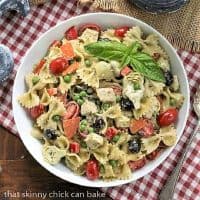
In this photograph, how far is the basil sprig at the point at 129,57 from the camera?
220 cm

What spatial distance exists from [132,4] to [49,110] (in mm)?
516

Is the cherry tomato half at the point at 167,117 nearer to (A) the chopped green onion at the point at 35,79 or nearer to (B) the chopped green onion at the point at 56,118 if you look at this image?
(B) the chopped green onion at the point at 56,118

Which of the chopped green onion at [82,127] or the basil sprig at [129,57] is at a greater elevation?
the basil sprig at [129,57]

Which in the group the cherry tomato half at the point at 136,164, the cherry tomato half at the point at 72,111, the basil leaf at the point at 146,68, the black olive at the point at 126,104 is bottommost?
the cherry tomato half at the point at 136,164

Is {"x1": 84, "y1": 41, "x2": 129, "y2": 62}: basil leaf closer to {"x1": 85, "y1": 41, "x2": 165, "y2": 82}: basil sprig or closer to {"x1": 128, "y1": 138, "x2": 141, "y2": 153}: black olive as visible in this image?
{"x1": 85, "y1": 41, "x2": 165, "y2": 82}: basil sprig

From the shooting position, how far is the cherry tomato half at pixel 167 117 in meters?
2.23

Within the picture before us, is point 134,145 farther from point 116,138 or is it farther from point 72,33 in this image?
point 72,33

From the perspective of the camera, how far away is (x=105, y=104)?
2219 mm

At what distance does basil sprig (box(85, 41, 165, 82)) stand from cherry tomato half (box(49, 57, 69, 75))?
0.12m

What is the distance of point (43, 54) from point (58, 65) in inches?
5.3

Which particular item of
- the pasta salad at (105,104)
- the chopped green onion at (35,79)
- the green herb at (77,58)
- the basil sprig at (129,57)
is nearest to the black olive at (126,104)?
the pasta salad at (105,104)

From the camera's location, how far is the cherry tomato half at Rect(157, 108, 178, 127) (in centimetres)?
223

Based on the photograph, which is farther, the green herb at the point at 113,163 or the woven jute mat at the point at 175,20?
the woven jute mat at the point at 175,20

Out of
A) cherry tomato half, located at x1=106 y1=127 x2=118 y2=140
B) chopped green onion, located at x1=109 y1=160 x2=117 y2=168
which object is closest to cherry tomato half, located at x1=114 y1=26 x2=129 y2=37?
cherry tomato half, located at x1=106 y1=127 x2=118 y2=140
